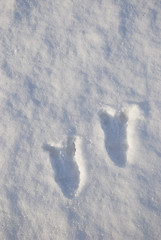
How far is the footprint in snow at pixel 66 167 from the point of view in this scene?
1.47 meters

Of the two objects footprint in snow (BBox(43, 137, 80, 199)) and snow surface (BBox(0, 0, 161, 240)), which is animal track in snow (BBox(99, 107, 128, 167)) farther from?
footprint in snow (BBox(43, 137, 80, 199))

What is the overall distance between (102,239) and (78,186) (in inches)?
13.4

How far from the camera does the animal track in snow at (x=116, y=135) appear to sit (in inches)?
58.4

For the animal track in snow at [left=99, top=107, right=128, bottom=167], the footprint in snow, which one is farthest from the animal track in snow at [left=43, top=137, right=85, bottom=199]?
the animal track in snow at [left=99, top=107, right=128, bottom=167]

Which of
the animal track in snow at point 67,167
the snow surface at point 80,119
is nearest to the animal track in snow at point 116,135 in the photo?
the snow surface at point 80,119

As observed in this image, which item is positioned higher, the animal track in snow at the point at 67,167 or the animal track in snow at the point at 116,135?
the animal track in snow at the point at 116,135

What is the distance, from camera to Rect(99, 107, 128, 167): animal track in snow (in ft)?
4.87

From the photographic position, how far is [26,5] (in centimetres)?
162

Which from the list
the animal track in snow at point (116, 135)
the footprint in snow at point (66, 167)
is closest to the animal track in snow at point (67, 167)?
the footprint in snow at point (66, 167)

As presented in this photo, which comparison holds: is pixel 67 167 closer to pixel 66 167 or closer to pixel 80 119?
pixel 66 167

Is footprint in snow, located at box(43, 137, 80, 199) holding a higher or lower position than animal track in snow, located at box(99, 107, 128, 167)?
lower

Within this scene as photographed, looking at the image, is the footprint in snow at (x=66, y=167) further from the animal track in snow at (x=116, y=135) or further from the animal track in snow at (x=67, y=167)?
the animal track in snow at (x=116, y=135)

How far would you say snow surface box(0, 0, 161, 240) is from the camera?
4.66ft

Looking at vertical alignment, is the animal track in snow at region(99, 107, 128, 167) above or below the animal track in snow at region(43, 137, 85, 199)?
above
